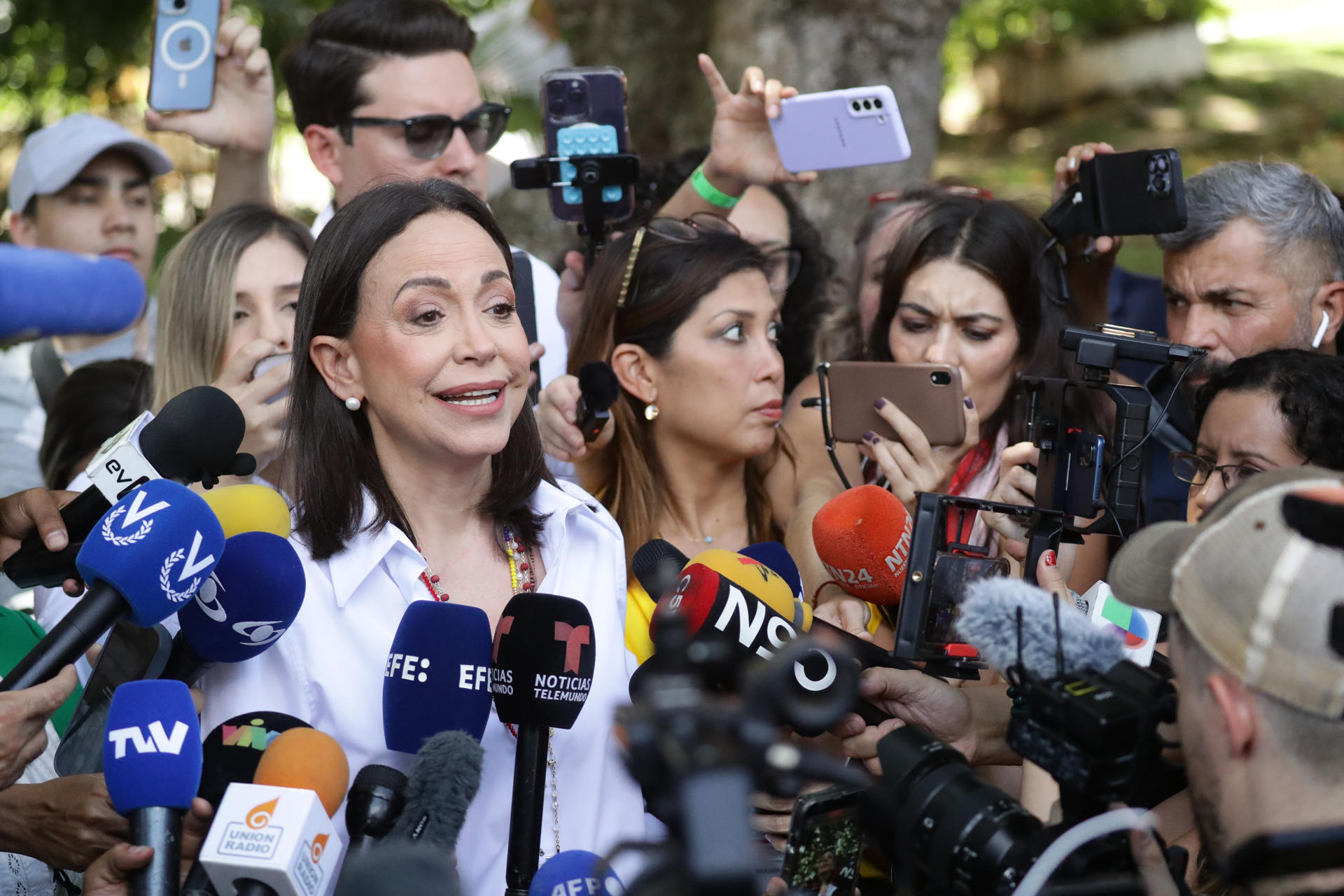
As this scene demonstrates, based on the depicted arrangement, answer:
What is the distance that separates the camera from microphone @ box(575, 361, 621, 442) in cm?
350

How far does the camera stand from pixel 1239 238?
399cm

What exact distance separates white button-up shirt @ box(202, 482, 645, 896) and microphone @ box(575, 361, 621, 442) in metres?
0.67

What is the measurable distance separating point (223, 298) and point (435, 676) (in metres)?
1.96

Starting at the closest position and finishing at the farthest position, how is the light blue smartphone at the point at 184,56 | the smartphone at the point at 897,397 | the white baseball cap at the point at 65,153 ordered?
the smartphone at the point at 897,397 < the light blue smartphone at the point at 184,56 < the white baseball cap at the point at 65,153

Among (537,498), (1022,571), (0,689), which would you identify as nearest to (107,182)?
(537,498)

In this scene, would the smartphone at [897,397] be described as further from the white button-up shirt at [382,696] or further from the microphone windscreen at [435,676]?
the microphone windscreen at [435,676]

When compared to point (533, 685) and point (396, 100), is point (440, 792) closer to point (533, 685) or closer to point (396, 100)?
point (533, 685)

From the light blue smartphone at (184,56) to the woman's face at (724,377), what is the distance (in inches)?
77.3

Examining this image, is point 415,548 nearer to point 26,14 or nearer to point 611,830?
point 611,830

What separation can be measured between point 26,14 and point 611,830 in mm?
7321

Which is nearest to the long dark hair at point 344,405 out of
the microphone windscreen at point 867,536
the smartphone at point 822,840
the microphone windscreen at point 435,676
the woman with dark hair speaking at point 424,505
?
the woman with dark hair speaking at point 424,505

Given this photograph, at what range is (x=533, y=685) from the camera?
2396 mm

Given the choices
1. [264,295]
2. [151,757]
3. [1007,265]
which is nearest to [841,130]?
[1007,265]

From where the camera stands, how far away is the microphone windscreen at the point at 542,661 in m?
2.41
